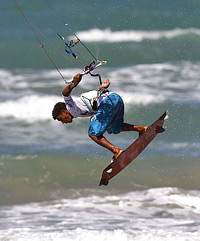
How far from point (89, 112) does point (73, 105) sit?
0.62m

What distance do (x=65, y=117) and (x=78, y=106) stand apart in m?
0.56

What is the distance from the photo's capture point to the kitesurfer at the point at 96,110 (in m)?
15.0

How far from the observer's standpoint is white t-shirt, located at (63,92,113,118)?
1494cm

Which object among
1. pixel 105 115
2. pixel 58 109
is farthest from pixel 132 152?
pixel 58 109

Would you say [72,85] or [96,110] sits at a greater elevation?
[72,85]

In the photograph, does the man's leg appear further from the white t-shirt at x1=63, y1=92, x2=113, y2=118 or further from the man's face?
the man's face

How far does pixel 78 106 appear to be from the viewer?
49.6 feet

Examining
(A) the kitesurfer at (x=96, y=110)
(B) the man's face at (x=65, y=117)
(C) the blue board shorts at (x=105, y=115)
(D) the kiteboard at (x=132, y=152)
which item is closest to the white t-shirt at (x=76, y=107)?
(A) the kitesurfer at (x=96, y=110)

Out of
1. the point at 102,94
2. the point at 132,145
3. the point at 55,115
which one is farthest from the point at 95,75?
the point at 132,145

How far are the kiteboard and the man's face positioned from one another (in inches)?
80.1

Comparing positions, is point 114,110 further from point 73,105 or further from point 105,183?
point 105,183

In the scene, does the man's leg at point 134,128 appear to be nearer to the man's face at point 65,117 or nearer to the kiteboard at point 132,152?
the kiteboard at point 132,152

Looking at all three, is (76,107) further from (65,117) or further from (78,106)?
(65,117)

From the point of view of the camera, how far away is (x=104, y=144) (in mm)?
15086
